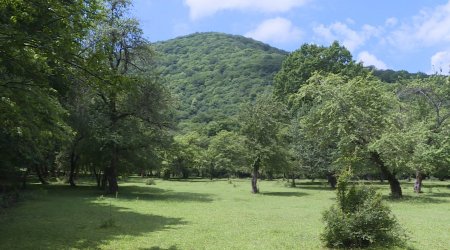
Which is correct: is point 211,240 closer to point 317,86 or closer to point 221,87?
point 317,86

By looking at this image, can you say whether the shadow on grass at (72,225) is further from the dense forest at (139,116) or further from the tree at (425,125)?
the tree at (425,125)

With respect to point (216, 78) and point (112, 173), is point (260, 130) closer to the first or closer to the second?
point (112, 173)

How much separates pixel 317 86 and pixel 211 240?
910 inches

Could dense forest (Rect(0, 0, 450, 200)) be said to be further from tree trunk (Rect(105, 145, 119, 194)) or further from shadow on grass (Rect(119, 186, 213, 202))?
shadow on grass (Rect(119, 186, 213, 202))

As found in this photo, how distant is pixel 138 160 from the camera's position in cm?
3422

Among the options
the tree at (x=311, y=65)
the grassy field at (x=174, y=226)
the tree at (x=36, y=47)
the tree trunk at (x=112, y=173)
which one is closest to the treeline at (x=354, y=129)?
the grassy field at (x=174, y=226)

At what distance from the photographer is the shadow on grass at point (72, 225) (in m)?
13.1

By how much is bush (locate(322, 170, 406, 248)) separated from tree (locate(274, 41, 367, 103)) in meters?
57.4

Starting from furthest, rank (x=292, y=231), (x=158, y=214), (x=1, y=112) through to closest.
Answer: (x=158, y=214) → (x=292, y=231) → (x=1, y=112)

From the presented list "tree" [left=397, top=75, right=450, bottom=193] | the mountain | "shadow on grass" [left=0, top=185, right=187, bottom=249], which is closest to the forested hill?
the mountain

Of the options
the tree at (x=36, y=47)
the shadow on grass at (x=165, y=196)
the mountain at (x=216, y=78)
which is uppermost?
the mountain at (x=216, y=78)

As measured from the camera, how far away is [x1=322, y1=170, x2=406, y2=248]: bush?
12.7m

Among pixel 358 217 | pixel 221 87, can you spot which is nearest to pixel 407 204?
pixel 358 217

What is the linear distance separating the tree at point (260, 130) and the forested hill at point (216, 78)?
7612cm
